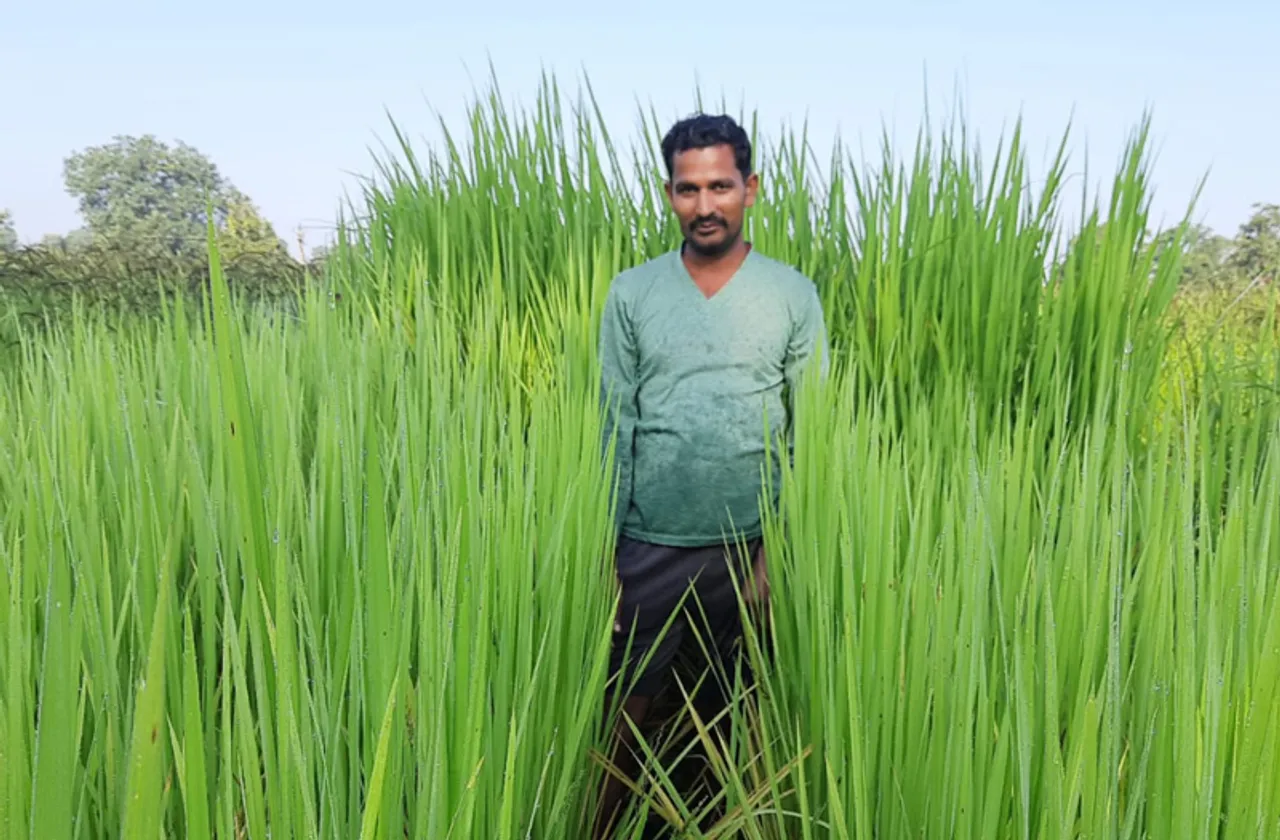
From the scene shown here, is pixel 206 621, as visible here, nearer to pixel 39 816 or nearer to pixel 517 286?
pixel 39 816

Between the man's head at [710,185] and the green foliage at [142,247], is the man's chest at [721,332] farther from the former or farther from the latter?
the green foliage at [142,247]

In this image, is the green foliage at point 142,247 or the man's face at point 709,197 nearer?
the man's face at point 709,197

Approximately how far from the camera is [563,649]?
105 cm

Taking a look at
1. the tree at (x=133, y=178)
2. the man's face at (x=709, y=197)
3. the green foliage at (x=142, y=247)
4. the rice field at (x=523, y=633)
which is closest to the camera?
the rice field at (x=523, y=633)

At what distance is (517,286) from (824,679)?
6.34 ft

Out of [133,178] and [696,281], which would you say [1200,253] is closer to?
[696,281]

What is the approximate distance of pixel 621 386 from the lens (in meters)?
1.64

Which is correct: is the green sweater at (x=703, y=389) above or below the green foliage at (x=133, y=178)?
below

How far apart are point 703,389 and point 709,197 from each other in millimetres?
344

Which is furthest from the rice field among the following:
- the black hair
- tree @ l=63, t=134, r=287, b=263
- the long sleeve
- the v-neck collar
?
tree @ l=63, t=134, r=287, b=263

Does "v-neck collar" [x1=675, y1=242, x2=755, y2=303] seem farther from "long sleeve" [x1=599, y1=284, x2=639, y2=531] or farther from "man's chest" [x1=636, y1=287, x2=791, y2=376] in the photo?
"long sleeve" [x1=599, y1=284, x2=639, y2=531]

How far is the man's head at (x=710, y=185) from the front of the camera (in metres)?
1.55

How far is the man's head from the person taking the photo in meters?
1.55

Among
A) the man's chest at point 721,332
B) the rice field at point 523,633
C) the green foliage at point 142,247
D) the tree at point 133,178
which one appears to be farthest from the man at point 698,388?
the tree at point 133,178
